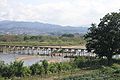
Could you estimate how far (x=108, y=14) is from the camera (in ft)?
187

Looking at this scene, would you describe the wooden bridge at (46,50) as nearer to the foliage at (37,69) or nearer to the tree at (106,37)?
the tree at (106,37)

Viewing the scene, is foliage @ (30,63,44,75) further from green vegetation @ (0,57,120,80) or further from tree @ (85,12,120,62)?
tree @ (85,12,120,62)

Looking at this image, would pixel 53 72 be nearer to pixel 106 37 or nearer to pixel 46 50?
pixel 106 37

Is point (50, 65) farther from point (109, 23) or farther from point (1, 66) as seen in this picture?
point (109, 23)

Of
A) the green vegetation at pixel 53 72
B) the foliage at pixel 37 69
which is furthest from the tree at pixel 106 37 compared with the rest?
the foliage at pixel 37 69

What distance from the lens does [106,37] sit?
55312mm

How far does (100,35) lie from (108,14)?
13.1 ft

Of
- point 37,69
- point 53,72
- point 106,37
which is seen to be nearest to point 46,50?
point 106,37

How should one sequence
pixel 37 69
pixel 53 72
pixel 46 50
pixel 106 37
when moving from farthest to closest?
pixel 46 50
pixel 106 37
pixel 53 72
pixel 37 69

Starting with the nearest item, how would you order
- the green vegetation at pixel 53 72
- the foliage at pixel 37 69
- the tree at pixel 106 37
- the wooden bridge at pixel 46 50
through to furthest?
the green vegetation at pixel 53 72, the foliage at pixel 37 69, the tree at pixel 106 37, the wooden bridge at pixel 46 50

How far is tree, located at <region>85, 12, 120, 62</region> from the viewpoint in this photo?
5481 cm

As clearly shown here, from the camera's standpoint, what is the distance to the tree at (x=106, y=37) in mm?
54812

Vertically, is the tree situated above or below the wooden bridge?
above

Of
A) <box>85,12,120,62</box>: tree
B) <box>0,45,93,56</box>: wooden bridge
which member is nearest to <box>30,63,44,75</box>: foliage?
<box>85,12,120,62</box>: tree
